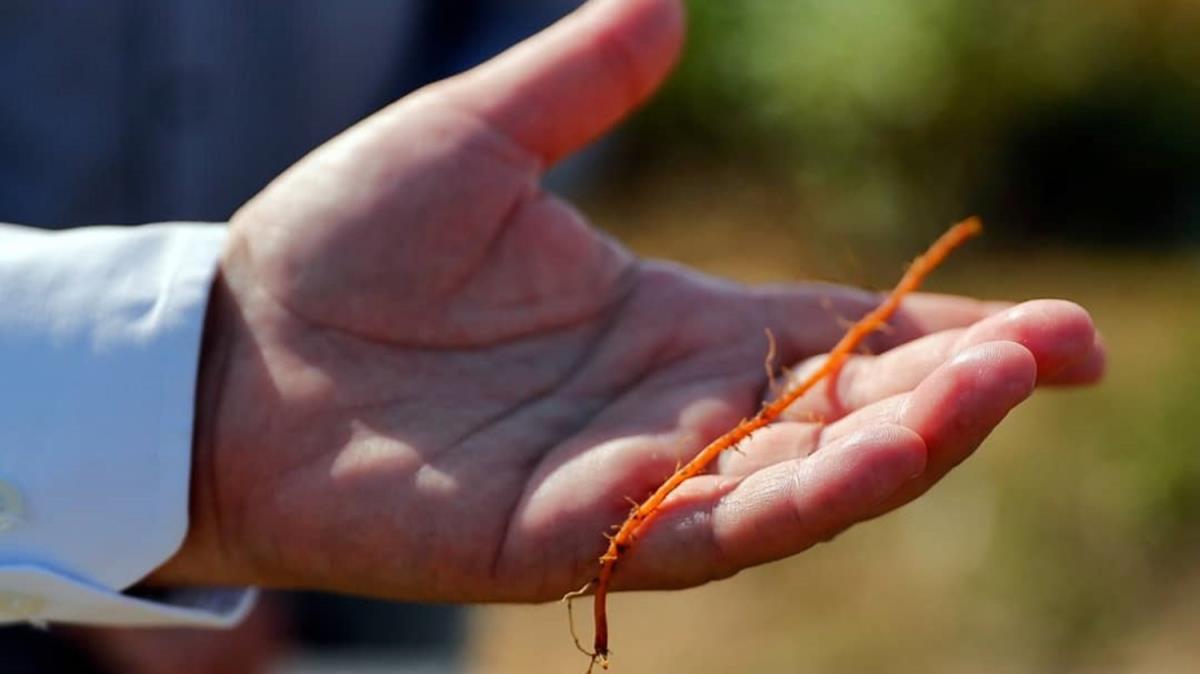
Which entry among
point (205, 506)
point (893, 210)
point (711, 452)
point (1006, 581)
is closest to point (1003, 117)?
point (893, 210)

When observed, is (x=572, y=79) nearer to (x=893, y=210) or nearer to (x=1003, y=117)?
(x=893, y=210)

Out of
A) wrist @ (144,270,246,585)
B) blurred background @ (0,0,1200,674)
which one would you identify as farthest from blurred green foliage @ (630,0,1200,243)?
wrist @ (144,270,246,585)

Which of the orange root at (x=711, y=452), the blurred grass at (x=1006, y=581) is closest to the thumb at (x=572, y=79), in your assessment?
the orange root at (x=711, y=452)

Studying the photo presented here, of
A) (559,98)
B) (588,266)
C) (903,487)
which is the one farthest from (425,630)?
(903,487)

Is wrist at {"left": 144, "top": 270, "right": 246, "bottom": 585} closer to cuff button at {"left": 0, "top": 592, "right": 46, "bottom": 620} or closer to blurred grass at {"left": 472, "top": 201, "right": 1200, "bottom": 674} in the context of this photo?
cuff button at {"left": 0, "top": 592, "right": 46, "bottom": 620}

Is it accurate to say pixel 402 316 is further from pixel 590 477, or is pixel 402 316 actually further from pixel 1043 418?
pixel 1043 418

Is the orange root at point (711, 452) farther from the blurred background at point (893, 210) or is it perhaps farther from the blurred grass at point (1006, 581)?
the blurred grass at point (1006, 581)

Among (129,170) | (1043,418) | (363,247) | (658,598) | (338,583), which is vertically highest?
(363,247)
